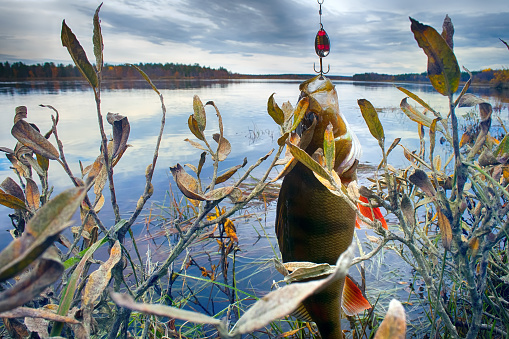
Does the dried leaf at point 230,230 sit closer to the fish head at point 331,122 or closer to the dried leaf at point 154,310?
the fish head at point 331,122

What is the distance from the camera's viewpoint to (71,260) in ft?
2.44

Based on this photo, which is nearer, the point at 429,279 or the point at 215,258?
the point at 429,279

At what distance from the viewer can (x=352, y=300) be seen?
A: 1.87m

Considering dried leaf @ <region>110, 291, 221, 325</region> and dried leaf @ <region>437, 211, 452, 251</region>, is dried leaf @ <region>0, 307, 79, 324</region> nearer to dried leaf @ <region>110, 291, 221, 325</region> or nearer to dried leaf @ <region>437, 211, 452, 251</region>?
dried leaf @ <region>110, 291, 221, 325</region>

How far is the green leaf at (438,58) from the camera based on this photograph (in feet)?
2.24

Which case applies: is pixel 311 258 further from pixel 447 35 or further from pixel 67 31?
pixel 67 31

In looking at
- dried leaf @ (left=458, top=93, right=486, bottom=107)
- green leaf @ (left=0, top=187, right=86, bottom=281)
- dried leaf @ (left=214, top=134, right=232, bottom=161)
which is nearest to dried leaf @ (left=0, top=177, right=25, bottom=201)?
dried leaf @ (left=214, top=134, right=232, bottom=161)

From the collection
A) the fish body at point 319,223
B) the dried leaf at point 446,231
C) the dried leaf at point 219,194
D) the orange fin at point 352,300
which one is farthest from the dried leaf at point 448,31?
the orange fin at point 352,300

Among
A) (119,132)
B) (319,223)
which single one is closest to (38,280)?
(119,132)

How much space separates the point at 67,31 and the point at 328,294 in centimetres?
141

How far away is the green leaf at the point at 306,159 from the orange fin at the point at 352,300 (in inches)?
44.0

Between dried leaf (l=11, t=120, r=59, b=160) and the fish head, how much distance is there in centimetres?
112

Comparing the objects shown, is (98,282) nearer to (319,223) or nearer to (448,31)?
(448,31)

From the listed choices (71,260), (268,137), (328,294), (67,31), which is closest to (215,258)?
(328,294)
